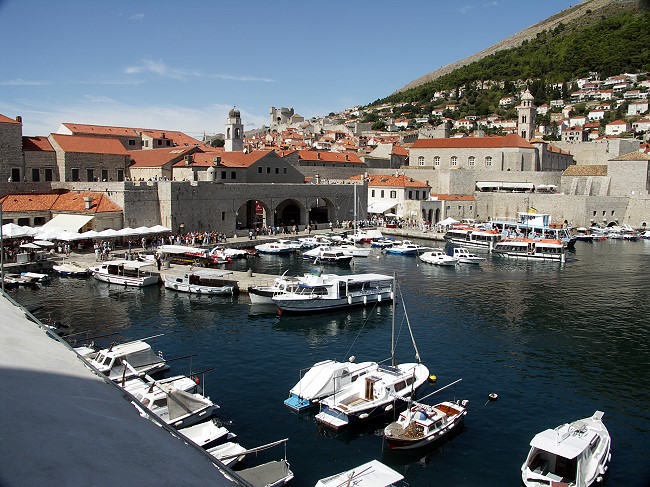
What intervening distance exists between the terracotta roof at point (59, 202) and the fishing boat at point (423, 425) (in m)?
24.4

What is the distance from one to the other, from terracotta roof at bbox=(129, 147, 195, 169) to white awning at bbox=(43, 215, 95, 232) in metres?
8.74

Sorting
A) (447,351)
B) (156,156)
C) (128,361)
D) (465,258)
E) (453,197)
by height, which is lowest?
(447,351)

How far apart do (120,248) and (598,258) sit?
27.7 meters

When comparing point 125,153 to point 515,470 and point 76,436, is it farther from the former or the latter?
point 76,436

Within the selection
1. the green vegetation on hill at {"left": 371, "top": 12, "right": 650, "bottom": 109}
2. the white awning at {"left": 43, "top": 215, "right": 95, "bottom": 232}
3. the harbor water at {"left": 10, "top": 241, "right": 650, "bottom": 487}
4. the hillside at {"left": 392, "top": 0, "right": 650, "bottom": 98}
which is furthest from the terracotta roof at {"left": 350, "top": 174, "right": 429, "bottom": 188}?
the hillside at {"left": 392, "top": 0, "right": 650, "bottom": 98}

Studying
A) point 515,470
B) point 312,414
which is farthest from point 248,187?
point 515,470

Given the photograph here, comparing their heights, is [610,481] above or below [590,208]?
below

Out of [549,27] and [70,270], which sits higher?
[549,27]

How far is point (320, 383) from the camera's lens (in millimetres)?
12883

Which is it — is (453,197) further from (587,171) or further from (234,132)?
(234,132)

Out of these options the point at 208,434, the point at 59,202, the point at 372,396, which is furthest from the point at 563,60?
the point at 208,434

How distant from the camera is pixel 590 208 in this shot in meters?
49.2

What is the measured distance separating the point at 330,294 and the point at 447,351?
602 cm

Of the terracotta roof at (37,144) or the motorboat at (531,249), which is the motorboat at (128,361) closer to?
the terracotta roof at (37,144)
